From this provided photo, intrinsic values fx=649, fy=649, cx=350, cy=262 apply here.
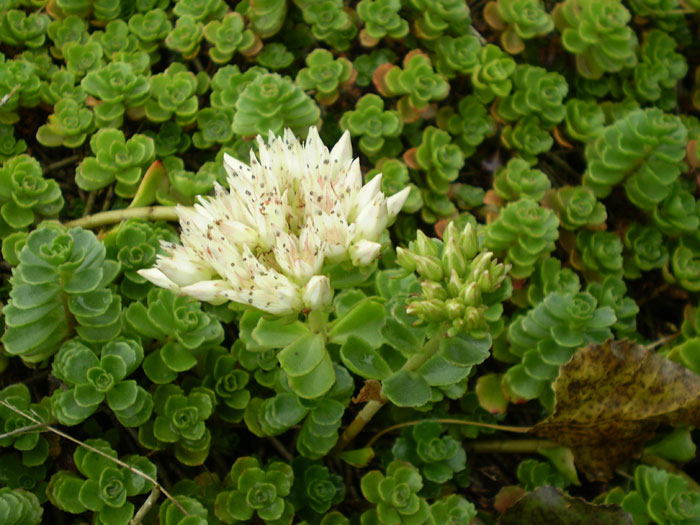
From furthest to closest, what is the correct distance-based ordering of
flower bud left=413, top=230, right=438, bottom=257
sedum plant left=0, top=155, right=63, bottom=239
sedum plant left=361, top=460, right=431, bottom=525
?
1. sedum plant left=0, top=155, right=63, bottom=239
2. sedum plant left=361, top=460, right=431, bottom=525
3. flower bud left=413, top=230, right=438, bottom=257

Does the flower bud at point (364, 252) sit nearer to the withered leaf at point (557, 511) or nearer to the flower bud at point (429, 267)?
the flower bud at point (429, 267)

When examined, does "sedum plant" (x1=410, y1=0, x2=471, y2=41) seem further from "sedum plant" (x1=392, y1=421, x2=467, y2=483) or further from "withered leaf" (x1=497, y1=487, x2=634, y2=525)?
"withered leaf" (x1=497, y1=487, x2=634, y2=525)

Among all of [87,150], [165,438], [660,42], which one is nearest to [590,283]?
[660,42]

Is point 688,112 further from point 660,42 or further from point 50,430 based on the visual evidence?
point 50,430

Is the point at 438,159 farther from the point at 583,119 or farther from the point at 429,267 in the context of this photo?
the point at 429,267

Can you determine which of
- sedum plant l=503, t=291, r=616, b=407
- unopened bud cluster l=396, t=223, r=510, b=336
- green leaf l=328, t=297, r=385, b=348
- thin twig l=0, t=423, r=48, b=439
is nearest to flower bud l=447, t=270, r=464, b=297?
unopened bud cluster l=396, t=223, r=510, b=336
